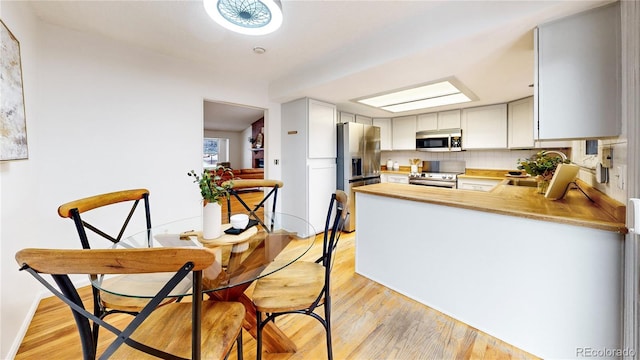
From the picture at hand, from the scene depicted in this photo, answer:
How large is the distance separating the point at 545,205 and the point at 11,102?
11.1 feet

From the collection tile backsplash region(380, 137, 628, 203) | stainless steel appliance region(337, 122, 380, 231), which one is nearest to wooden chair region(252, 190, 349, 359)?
tile backsplash region(380, 137, 628, 203)

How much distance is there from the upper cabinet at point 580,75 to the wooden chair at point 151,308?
6.69 feet

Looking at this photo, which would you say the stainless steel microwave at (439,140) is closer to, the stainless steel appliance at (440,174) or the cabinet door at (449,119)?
the cabinet door at (449,119)

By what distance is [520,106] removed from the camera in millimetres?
3482

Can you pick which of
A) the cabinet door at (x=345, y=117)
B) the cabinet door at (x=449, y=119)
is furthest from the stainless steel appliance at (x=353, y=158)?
the cabinet door at (x=449, y=119)

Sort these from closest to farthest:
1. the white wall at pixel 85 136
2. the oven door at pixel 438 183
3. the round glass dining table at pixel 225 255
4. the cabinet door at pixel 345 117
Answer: the round glass dining table at pixel 225 255, the white wall at pixel 85 136, the oven door at pixel 438 183, the cabinet door at pixel 345 117

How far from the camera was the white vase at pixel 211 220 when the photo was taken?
1.35 meters

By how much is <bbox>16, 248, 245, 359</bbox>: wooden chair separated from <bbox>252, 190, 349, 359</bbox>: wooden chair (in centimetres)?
17

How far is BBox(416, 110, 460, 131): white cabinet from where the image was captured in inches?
166

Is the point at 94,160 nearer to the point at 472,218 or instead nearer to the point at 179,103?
the point at 179,103

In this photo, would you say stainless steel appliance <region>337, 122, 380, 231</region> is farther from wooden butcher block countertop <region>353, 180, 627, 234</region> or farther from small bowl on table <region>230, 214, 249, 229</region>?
small bowl on table <region>230, 214, 249, 229</region>

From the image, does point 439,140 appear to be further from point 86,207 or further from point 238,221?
point 86,207

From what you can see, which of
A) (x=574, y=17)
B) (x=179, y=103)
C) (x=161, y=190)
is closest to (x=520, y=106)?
(x=574, y=17)

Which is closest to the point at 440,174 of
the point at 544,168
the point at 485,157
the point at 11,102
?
the point at 485,157
